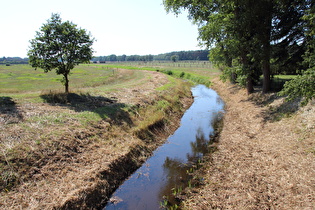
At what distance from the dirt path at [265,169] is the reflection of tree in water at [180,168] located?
0.85m

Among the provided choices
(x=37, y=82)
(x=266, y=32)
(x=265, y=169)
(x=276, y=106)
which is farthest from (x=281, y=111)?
(x=37, y=82)

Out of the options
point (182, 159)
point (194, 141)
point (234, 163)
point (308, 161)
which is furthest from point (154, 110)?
point (308, 161)

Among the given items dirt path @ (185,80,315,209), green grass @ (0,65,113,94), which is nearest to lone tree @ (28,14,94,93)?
green grass @ (0,65,113,94)

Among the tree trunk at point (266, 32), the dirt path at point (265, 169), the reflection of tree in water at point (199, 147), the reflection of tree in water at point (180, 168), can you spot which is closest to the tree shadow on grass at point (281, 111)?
the dirt path at point (265, 169)

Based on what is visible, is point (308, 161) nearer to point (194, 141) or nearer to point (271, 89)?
point (194, 141)

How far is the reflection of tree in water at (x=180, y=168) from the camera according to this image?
8192 millimetres

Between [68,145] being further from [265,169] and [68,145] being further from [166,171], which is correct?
[265,169]

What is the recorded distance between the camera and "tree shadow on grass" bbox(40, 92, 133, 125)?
1349cm

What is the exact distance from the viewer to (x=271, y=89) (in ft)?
64.1

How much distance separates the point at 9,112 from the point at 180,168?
30.5 feet

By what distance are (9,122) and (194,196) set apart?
892cm

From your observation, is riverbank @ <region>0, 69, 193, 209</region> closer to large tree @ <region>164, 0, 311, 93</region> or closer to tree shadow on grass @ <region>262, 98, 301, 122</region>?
tree shadow on grass @ <region>262, 98, 301, 122</region>

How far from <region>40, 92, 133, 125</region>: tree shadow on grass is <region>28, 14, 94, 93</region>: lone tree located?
2471 millimetres

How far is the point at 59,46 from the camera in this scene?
49.6ft
